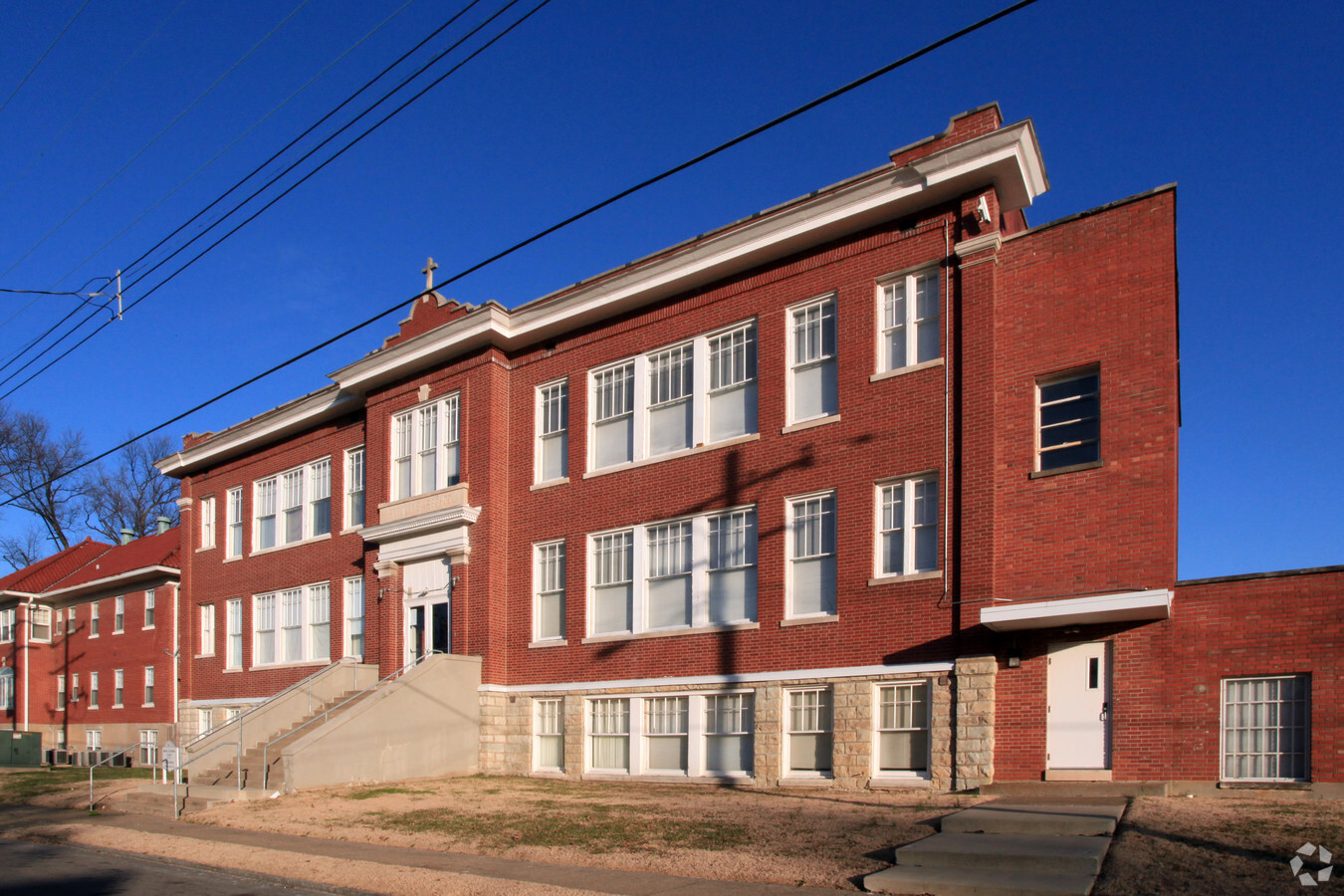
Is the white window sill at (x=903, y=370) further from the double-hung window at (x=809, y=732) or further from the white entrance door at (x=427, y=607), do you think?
the white entrance door at (x=427, y=607)

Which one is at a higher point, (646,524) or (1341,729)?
(646,524)

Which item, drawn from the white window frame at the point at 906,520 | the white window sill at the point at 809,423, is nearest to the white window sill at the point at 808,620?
the white window frame at the point at 906,520

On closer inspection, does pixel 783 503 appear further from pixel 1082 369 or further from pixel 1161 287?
pixel 1161 287

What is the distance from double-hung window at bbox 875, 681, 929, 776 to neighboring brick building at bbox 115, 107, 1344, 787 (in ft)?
0.15

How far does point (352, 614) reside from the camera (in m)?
28.7

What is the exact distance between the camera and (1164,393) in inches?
645

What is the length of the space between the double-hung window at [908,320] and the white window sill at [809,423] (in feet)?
3.77

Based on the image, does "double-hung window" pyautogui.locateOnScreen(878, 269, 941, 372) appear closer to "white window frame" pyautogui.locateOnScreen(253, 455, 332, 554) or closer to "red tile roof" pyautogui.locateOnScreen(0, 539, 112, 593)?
"white window frame" pyautogui.locateOnScreen(253, 455, 332, 554)

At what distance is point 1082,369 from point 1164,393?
1332 mm

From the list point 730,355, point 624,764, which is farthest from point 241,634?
point 730,355

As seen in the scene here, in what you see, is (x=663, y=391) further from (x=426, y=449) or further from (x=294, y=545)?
(x=294, y=545)

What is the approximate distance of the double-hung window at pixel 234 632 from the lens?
32875 millimetres

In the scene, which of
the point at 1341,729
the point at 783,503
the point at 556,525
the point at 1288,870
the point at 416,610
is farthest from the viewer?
the point at 416,610

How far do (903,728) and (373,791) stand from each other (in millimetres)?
9278
